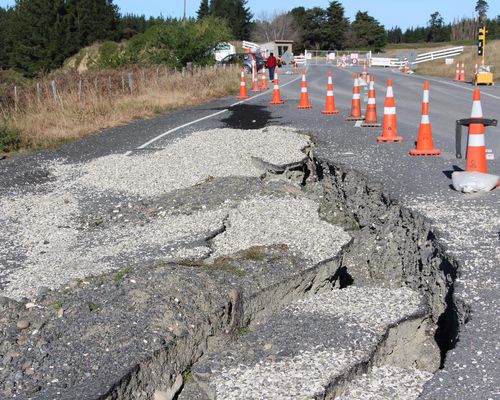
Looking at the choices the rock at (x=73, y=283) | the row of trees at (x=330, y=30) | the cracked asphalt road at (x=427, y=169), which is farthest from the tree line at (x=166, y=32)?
the rock at (x=73, y=283)

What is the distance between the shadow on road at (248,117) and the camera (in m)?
12.5

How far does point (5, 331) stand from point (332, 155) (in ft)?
20.0

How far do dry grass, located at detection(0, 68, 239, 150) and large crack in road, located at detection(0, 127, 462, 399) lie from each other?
571cm

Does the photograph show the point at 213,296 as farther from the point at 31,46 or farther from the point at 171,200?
the point at 31,46

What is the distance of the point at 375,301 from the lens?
380 cm

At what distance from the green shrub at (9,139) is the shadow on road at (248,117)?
407 cm

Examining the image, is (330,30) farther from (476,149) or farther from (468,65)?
(476,149)

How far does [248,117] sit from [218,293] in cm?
1064

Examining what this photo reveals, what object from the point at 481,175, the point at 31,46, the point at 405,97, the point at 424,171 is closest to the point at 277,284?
the point at 481,175

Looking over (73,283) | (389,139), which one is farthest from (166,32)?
(73,283)

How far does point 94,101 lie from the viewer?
15641 mm

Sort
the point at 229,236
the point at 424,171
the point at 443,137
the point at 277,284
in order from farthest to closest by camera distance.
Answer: the point at 443,137
the point at 424,171
the point at 229,236
the point at 277,284

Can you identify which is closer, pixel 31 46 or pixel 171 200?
pixel 171 200

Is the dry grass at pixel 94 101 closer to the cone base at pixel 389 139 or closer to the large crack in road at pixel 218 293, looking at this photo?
the large crack in road at pixel 218 293
